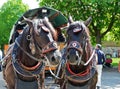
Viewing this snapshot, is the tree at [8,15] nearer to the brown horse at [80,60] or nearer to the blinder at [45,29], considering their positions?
the brown horse at [80,60]

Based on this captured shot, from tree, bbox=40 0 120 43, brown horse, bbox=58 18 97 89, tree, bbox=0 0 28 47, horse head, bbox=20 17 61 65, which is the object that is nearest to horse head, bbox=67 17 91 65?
brown horse, bbox=58 18 97 89

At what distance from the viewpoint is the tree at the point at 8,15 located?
69.2 meters

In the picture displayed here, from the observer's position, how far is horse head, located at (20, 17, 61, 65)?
21.6 feet

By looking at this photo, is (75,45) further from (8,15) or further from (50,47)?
(8,15)

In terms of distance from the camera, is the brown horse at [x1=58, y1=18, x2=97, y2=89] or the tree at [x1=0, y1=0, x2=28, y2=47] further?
the tree at [x1=0, y1=0, x2=28, y2=47]

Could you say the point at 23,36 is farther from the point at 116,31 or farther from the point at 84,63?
the point at 116,31

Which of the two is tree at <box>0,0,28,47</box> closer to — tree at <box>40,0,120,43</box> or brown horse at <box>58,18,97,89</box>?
tree at <box>40,0,120,43</box>

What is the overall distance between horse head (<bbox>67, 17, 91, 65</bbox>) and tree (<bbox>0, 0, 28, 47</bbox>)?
60740 millimetres

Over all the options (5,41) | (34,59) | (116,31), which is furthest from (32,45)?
(5,41)

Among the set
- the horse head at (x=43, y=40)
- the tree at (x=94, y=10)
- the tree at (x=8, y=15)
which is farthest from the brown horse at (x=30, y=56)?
the tree at (x=8, y=15)

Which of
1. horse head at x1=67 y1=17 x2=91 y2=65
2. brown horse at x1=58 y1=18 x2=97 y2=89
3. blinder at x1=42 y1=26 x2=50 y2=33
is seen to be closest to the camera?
blinder at x1=42 y1=26 x2=50 y2=33

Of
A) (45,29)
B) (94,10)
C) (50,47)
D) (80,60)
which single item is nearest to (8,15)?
(94,10)

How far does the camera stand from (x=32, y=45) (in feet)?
23.0

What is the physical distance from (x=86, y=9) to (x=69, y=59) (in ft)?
87.9
